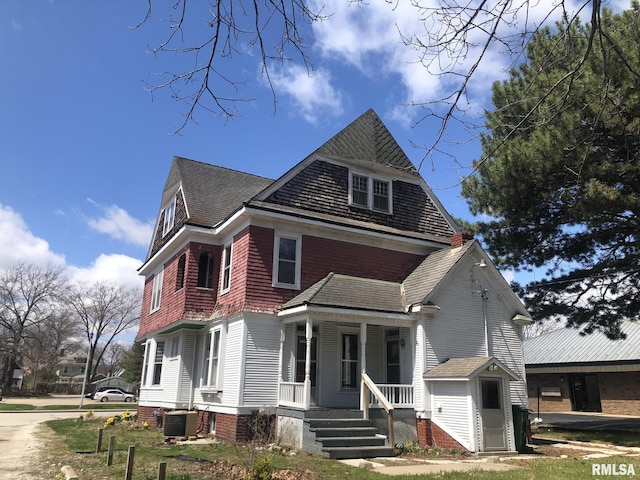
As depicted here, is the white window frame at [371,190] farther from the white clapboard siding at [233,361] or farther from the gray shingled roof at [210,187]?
the white clapboard siding at [233,361]

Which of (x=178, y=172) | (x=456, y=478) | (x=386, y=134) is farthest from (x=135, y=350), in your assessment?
(x=456, y=478)

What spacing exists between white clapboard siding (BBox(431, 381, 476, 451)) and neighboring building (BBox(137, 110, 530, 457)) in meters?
0.04

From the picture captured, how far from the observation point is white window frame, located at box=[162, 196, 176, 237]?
20.9 meters

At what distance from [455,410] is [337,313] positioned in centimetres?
397

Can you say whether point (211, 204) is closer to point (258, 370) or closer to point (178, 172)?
point (178, 172)

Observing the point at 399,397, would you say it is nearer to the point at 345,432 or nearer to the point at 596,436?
the point at 345,432

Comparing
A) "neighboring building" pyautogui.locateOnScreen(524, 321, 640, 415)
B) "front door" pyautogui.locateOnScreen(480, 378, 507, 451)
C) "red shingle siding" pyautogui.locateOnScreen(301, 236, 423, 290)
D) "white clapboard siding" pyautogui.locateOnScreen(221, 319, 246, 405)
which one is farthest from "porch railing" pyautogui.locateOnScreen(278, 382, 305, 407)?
"neighboring building" pyautogui.locateOnScreen(524, 321, 640, 415)

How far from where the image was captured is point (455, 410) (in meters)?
13.2

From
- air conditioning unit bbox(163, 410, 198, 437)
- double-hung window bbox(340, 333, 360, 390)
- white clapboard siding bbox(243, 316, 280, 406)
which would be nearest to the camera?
white clapboard siding bbox(243, 316, 280, 406)

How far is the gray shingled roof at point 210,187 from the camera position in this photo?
18.6 meters

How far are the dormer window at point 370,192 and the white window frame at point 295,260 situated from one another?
2.83 m

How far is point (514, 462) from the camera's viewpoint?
442 inches

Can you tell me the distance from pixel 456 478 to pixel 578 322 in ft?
39.8

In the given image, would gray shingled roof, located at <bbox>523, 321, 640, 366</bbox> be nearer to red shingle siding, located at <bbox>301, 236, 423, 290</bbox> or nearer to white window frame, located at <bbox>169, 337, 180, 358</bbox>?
red shingle siding, located at <bbox>301, 236, 423, 290</bbox>
